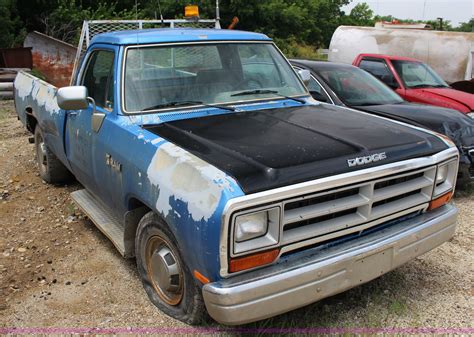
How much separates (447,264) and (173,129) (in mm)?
2544

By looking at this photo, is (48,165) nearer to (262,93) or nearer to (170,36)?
(170,36)

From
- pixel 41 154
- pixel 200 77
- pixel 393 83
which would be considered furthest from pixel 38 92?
pixel 393 83

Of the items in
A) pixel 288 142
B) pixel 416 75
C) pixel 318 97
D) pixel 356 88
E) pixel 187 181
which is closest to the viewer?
pixel 187 181

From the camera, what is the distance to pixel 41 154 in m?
6.04

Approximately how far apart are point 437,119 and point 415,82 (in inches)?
102

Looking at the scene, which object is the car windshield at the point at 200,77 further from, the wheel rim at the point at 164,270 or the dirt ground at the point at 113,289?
the dirt ground at the point at 113,289

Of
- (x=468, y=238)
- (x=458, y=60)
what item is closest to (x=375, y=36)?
(x=458, y=60)

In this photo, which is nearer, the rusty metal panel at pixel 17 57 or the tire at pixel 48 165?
the tire at pixel 48 165

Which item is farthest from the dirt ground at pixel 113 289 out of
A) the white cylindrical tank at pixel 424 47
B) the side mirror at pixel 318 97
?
the white cylindrical tank at pixel 424 47

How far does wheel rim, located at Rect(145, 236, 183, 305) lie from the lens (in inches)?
123

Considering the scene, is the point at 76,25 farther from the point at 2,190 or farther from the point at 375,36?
the point at 2,190

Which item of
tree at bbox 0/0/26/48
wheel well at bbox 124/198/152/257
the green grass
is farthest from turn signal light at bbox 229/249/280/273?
tree at bbox 0/0/26/48

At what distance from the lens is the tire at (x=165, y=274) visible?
3.01 m

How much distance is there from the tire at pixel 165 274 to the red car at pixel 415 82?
5721 millimetres
